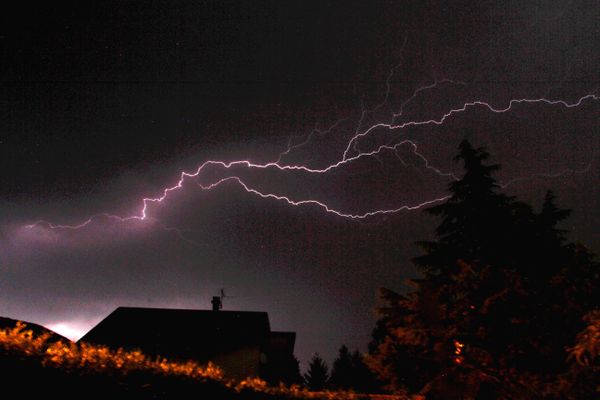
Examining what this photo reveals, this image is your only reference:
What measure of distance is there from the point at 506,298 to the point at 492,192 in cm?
613

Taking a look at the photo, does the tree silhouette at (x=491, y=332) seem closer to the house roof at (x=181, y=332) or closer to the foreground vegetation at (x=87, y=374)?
the foreground vegetation at (x=87, y=374)

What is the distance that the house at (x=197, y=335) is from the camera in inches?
655

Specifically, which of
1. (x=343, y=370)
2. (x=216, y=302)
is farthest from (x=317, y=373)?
(x=216, y=302)

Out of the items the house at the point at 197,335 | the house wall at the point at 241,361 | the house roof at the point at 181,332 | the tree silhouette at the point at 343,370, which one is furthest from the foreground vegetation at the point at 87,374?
the tree silhouette at the point at 343,370

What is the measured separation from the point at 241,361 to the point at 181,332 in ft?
8.07

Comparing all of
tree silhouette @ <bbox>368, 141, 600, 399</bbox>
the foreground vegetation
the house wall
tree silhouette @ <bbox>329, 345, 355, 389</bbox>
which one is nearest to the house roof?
the house wall

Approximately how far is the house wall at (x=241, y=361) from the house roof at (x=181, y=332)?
0.68 ft

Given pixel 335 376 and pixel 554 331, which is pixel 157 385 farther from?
pixel 335 376

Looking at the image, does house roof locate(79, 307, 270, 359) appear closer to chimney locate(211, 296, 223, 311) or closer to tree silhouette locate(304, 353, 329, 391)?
chimney locate(211, 296, 223, 311)

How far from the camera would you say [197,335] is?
1698cm

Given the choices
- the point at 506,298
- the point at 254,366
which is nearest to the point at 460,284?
the point at 506,298

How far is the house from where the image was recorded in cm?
1664

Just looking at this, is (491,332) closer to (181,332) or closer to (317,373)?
(181,332)

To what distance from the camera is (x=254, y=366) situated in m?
16.8
